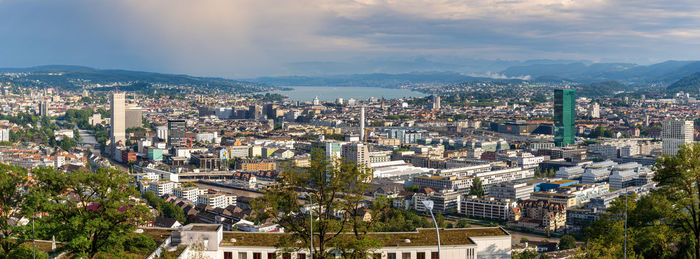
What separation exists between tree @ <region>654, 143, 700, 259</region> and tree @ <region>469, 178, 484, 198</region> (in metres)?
15.6

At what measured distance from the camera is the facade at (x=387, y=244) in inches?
325

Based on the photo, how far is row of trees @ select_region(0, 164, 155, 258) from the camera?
708 cm

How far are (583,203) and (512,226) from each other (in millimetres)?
3637

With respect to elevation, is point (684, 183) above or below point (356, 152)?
above

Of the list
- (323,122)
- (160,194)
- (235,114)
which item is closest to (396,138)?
(323,122)

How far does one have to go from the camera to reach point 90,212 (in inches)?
287

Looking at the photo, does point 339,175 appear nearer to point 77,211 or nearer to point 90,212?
point 90,212

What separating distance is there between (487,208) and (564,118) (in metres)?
22.7

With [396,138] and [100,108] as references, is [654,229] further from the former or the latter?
[100,108]

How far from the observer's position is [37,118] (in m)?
53.1

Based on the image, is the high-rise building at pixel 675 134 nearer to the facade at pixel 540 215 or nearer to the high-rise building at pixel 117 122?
the facade at pixel 540 215

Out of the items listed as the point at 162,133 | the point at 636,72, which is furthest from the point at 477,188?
the point at 636,72

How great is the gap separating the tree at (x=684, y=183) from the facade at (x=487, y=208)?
12.9 m

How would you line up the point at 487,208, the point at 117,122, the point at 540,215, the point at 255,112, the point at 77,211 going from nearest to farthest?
the point at 77,211 < the point at 540,215 < the point at 487,208 < the point at 117,122 < the point at 255,112
